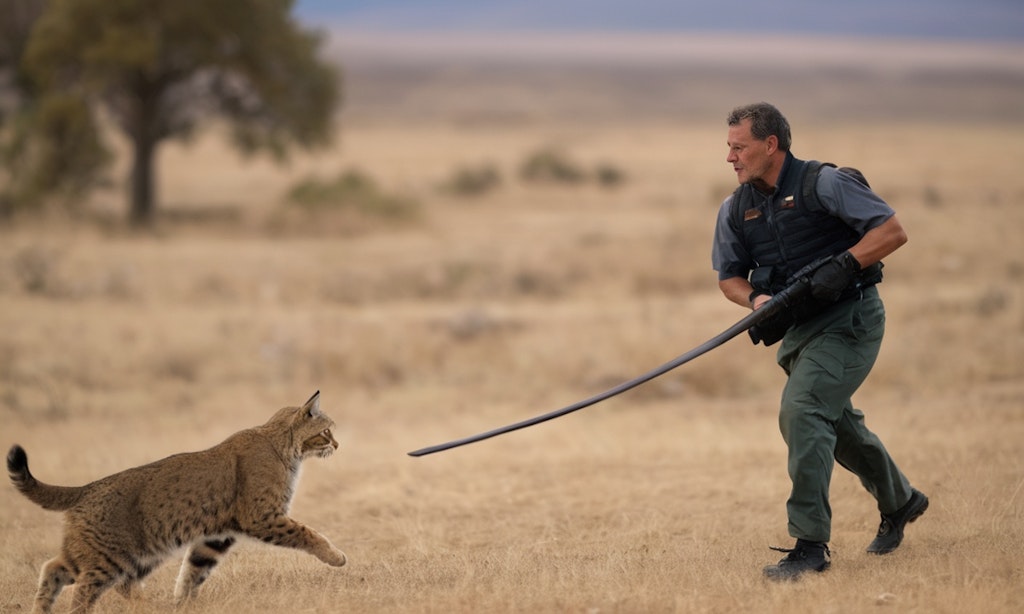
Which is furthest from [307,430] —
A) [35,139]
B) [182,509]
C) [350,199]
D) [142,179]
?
[35,139]

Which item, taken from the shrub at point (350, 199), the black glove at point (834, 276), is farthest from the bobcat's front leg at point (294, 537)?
the shrub at point (350, 199)

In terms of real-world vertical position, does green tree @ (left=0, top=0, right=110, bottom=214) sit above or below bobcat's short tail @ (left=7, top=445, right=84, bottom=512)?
above

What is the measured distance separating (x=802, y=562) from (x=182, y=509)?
308cm

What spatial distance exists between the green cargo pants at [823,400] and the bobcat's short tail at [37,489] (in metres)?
3.51

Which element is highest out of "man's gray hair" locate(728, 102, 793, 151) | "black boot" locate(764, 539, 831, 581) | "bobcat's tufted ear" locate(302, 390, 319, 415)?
"man's gray hair" locate(728, 102, 793, 151)

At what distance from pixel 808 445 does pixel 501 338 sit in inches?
388

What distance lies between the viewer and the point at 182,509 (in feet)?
19.6

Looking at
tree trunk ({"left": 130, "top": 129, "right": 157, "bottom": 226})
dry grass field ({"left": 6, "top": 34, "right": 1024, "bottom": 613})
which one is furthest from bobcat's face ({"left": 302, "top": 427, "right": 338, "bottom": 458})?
tree trunk ({"left": 130, "top": 129, "right": 157, "bottom": 226})

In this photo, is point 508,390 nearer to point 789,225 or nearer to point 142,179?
point 789,225

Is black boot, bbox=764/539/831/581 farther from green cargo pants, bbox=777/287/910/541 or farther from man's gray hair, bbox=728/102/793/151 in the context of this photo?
man's gray hair, bbox=728/102/793/151

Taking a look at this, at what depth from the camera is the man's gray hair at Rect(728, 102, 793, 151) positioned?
6023 millimetres

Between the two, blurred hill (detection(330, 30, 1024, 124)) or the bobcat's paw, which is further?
blurred hill (detection(330, 30, 1024, 124))

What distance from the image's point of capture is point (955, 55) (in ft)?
588

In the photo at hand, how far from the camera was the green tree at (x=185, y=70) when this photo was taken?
78.6 ft
